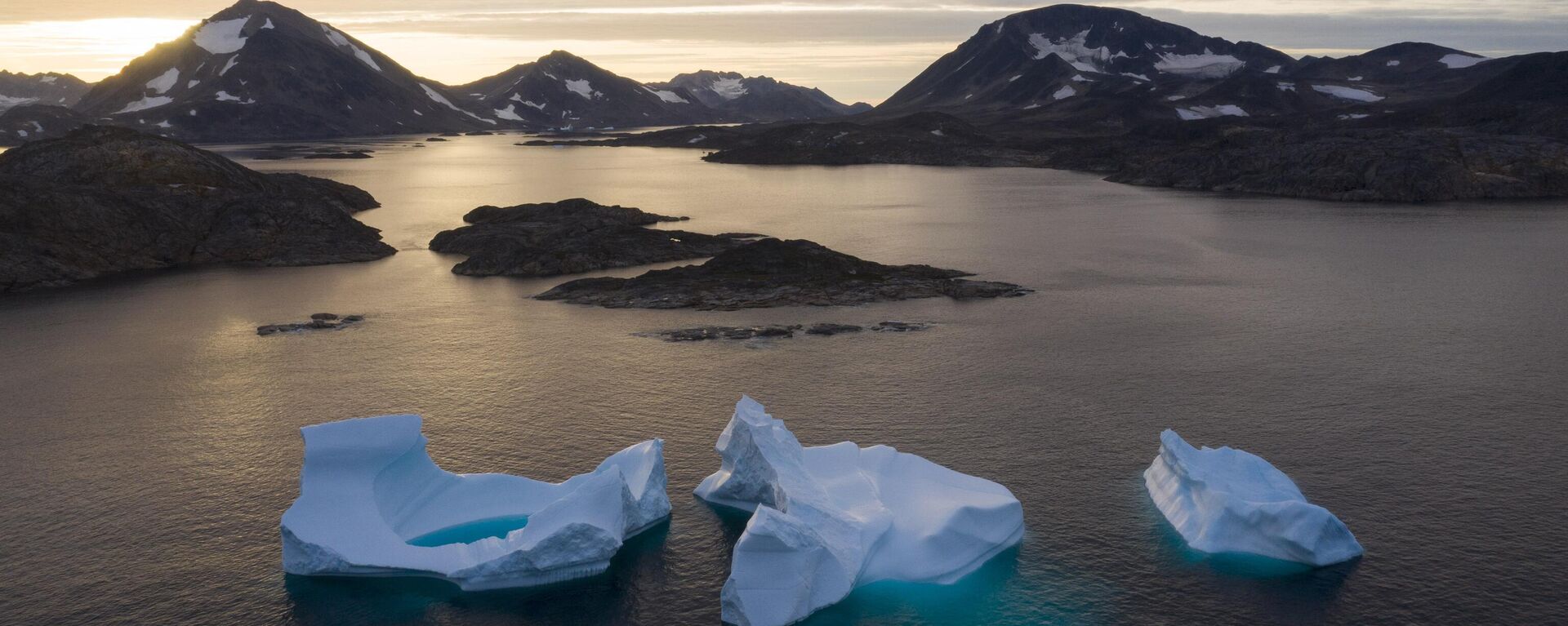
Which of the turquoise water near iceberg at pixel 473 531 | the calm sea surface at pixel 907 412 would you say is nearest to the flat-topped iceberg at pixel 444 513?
the turquoise water near iceberg at pixel 473 531

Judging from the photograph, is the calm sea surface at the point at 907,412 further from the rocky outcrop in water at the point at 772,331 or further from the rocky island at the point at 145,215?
the rocky island at the point at 145,215

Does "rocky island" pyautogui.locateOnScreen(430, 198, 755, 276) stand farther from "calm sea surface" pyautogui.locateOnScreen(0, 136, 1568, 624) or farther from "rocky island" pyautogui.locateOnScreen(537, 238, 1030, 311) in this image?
"rocky island" pyautogui.locateOnScreen(537, 238, 1030, 311)

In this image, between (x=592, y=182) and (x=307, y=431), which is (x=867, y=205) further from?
(x=307, y=431)

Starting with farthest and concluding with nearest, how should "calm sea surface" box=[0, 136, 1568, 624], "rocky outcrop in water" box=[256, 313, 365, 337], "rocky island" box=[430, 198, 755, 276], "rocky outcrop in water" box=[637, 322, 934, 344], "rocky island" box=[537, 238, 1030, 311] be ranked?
"rocky island" box=[430, 198, 755, 276], "rocky island" box=[537, 238, 1030, 311], "rocky outcrop in water" box=[256, 313, 365, 337], "rocky outcrop in water" box=[637, 322, 934, 344], "calm sea surface" box=[0, 136, 1568, 624]

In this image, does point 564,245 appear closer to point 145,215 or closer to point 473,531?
point 145,215

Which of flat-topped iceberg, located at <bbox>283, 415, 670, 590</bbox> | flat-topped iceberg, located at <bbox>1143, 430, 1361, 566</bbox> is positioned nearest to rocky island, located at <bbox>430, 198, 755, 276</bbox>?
flat-topped iceberg, located at <bbox>283, 415, 670, 590</bbox>
